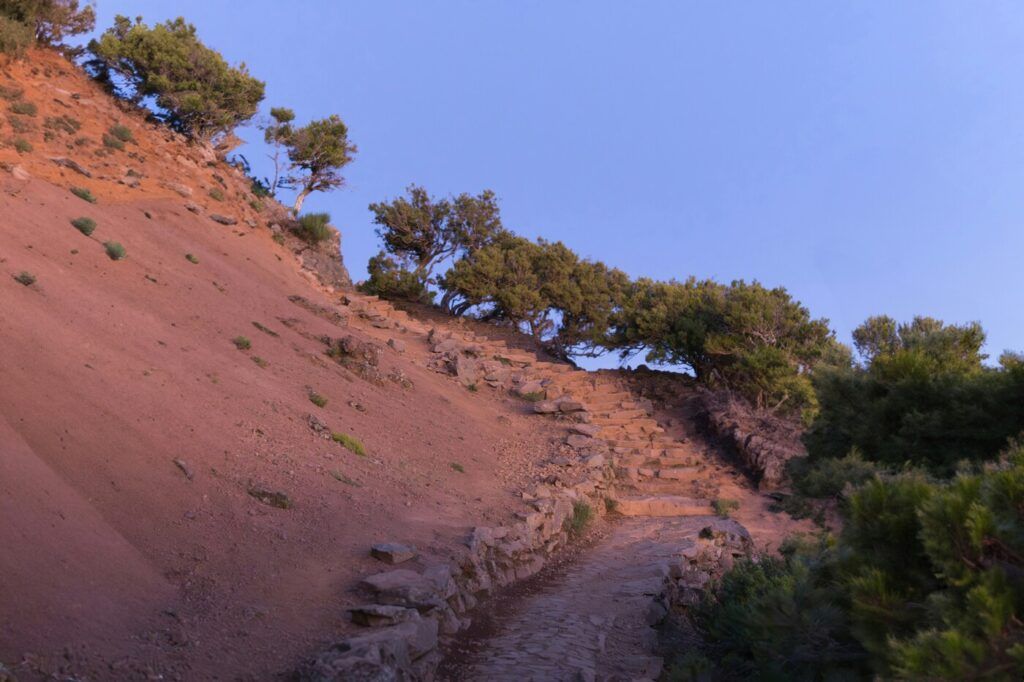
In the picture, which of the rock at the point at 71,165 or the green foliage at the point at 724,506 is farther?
the rock at the point at 71,165

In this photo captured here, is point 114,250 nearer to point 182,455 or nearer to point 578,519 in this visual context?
point 182,455

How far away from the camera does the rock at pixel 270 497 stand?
10352 mm

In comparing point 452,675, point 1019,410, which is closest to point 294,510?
point 452,675

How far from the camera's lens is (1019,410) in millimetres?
8961

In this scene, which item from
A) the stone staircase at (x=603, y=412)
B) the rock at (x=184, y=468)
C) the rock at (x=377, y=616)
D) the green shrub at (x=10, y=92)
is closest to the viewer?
the rock at (x=377, y=616)

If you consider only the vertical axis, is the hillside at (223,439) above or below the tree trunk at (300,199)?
below

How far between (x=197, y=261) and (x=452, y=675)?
1676 cm

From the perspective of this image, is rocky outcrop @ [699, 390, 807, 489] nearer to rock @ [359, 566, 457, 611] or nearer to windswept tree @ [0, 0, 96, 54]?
rock @ [359, 566, 457, 611]

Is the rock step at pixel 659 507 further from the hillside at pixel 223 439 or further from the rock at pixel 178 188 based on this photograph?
the rock at pixel 178 188

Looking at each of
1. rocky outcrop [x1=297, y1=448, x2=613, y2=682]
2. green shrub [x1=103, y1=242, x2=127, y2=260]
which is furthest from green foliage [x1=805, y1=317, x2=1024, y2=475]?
green shrub [x1=103, y1=242, x2=127, y2=260]

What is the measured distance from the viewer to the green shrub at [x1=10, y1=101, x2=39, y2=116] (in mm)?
24453

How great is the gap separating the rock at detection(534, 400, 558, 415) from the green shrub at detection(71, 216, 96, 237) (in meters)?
12.4

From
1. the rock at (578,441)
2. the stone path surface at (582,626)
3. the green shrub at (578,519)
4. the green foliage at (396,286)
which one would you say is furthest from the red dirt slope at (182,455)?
the green foliage at (396,286)

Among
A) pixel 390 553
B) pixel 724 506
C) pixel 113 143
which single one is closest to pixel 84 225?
pixel 113 143
